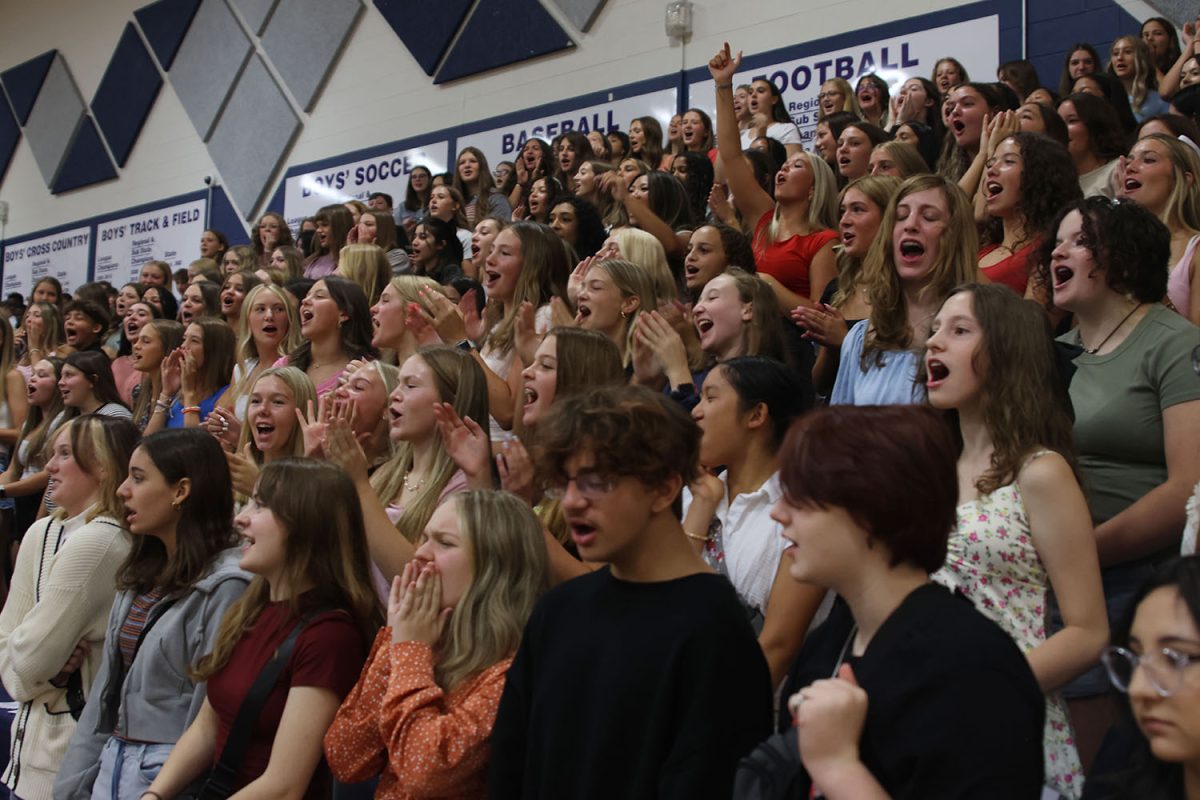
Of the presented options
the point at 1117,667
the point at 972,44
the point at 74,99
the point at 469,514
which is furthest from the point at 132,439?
the point at 74,99

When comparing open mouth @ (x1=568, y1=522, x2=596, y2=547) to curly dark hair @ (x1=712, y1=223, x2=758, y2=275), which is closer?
open mouth @ (x1=568, y1=522, x2=596, y2=547)

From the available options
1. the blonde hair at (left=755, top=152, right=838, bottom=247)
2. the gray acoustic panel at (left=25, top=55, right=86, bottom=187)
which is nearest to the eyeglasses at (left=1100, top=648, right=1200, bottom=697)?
the blonde hair at (left=755, top=152, right=838, bottom=247)

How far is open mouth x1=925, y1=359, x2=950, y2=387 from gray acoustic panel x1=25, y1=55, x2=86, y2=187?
50.9 ft

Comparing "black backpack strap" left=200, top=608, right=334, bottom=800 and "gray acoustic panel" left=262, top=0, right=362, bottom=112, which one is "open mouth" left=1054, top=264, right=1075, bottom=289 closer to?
"black backpack strap" left=200, top=608, right=334, bottom=800

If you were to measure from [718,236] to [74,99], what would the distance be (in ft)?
43.9

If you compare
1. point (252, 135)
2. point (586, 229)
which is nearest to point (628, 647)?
point (586, 229)

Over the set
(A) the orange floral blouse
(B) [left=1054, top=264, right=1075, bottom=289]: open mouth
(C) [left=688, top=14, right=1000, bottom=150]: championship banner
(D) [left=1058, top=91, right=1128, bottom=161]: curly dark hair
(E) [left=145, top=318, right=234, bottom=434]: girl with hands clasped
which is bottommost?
(A) the orange floral blouse

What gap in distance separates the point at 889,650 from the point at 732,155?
449 centimetres

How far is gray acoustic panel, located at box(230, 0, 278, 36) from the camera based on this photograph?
13648 mm

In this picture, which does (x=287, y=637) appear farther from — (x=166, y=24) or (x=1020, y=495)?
(x=166, y=24)

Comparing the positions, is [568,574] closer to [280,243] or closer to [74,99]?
[280,243]

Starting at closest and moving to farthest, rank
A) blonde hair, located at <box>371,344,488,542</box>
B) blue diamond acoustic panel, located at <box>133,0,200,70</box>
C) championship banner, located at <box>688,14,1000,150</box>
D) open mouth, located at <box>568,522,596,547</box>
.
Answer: open mouth, located at <box>568,522,596,547</box>
blonde hair, located at <box>371,344,488,542</box>
championship banner, located at <box>688,14,1000,150</box>
blue diamond acoustic panel, located at <box>133,0,200,70</box>

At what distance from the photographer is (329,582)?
3.10 m

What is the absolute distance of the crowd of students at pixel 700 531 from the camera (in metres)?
1.78
